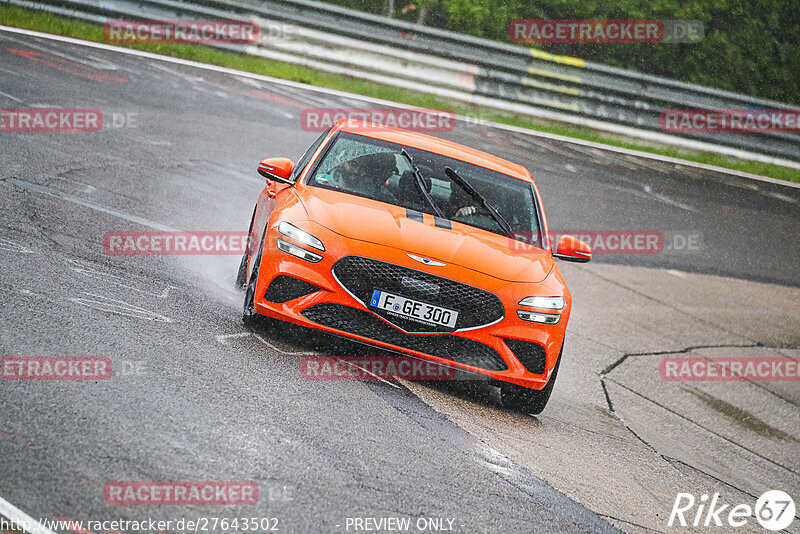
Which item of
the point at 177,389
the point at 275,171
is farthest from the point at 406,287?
the point at 275,171

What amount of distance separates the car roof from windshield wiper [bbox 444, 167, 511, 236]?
0.98ft

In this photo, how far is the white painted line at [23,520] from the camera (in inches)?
153

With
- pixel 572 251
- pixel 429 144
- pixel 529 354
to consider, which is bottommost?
pixel 529 354

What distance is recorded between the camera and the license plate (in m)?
6.56

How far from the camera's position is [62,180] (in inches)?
415

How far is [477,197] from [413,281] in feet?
4.94

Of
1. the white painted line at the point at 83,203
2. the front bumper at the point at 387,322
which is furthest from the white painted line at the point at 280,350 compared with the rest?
the white painted line at the point at 83,203

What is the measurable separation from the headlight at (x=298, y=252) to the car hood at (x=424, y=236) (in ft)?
0.77

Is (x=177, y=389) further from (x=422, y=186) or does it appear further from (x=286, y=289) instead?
(x=422, y=186)

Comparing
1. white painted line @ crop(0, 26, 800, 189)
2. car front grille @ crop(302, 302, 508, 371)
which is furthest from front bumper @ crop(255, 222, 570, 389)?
white painted line @ crop(0, 26, 800, 189)

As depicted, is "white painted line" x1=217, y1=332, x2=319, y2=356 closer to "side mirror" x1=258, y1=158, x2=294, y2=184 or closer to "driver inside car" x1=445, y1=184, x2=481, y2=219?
"side mirror" x1=258, y1=158, x2=294, y2=184

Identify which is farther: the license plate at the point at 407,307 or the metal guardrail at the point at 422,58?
the metal guardrail at the point at 422,58

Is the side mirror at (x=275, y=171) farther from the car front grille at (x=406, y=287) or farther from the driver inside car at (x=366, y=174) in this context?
the car front grille at (x=406, y=287)

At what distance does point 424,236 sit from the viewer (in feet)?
22.8
